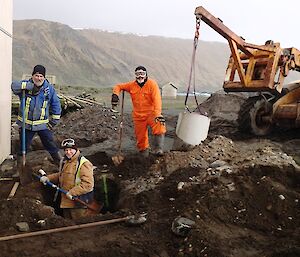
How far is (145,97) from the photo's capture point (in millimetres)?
7137

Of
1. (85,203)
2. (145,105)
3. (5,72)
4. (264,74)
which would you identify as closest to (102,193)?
(85,203)

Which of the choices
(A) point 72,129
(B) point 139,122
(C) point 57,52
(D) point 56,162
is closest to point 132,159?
(B) point 139,122

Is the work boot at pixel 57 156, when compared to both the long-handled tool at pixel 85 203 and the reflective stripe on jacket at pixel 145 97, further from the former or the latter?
the reflective stripe on jacket at pixel 145 97

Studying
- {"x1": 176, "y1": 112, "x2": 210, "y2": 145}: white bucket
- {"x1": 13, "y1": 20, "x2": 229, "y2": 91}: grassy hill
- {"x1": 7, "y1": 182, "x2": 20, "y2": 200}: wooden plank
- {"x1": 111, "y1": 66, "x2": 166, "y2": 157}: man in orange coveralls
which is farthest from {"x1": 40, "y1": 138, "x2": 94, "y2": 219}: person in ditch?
{"x1": 13, "y1": 20, "x2": 229, "y2": 91}: grassy hill

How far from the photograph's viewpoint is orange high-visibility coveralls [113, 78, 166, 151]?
701 cm

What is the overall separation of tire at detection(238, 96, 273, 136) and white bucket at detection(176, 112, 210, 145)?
7.11 feet

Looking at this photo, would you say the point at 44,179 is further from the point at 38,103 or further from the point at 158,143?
the point at 158,143

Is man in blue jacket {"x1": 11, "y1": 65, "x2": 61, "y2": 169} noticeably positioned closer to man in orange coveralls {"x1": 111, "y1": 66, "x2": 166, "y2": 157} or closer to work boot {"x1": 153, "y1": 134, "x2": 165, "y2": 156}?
man in orange coveralls {"x1": 111, "y1": 66, "x2": 166, "y2": 157}

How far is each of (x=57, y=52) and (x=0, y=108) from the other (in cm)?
4398

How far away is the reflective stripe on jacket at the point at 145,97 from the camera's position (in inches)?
276

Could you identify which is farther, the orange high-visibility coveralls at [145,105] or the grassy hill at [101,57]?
the grassy hill at [101,57]

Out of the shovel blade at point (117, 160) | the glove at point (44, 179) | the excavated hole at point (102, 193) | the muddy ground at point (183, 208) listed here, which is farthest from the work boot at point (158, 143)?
the glove at point (44, 179)

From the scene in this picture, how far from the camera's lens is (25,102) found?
6.14m

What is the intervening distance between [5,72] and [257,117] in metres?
5.50
